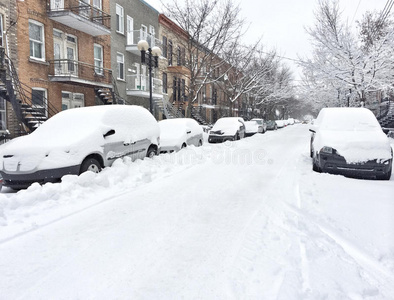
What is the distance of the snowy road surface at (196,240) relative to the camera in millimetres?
2541

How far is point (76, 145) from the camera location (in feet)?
19.9

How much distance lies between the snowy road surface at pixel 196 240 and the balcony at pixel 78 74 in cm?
1123

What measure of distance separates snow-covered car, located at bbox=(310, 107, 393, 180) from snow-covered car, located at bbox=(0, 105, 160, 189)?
5.13 m

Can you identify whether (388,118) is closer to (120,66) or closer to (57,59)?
(120,66)

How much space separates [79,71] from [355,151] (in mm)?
15439

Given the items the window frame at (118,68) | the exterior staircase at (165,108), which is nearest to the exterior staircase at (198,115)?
the exterior staircase at (165,108)

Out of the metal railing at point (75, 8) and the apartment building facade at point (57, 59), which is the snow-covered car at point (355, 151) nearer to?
the apartment building facade at point (57, 59)

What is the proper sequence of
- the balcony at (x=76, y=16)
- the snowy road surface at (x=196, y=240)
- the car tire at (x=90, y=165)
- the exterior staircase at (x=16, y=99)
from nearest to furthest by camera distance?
the snowy road surface at (x=196, y=240)
the car tire at (x=90, y=165)
the exterior staircase at (x=16, y=99)
the balcony at (x=76, y=16)

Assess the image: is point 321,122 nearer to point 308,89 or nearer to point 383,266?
point 383,266

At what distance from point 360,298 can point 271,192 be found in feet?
10.6

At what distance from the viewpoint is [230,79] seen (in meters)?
33.3

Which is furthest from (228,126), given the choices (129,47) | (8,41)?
(8,41)

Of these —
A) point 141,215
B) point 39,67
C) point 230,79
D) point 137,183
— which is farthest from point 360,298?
point 230,79

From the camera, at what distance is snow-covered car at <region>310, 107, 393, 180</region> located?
6484 mm
